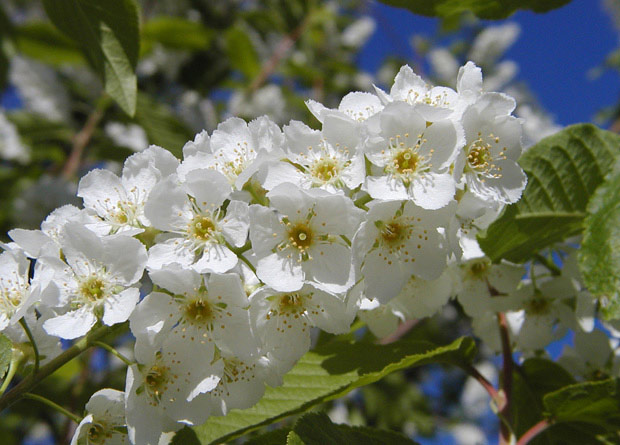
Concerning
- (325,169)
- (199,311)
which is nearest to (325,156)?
(325,169)

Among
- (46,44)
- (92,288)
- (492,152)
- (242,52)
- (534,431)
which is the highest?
(242,52)

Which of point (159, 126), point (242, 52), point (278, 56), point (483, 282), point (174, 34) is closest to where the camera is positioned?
point (483, 282)

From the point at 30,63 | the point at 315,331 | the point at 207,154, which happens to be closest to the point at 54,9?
the point at 207,154

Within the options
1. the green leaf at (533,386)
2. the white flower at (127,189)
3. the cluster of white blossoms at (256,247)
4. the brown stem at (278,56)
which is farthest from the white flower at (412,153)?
the brown stem at (278,56)

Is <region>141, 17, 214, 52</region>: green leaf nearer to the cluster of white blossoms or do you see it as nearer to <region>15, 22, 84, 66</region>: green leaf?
<region>15, 22, 84, 66</region>: green leaf

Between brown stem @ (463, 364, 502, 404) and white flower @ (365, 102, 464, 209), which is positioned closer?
white flower @ (365, 102, 464, 209)

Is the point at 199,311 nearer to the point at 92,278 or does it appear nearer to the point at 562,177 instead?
the point at 92,278

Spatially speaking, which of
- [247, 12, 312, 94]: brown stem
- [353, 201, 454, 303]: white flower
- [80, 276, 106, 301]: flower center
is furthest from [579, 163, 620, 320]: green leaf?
[247, 12, 312, 94]: brown stem
